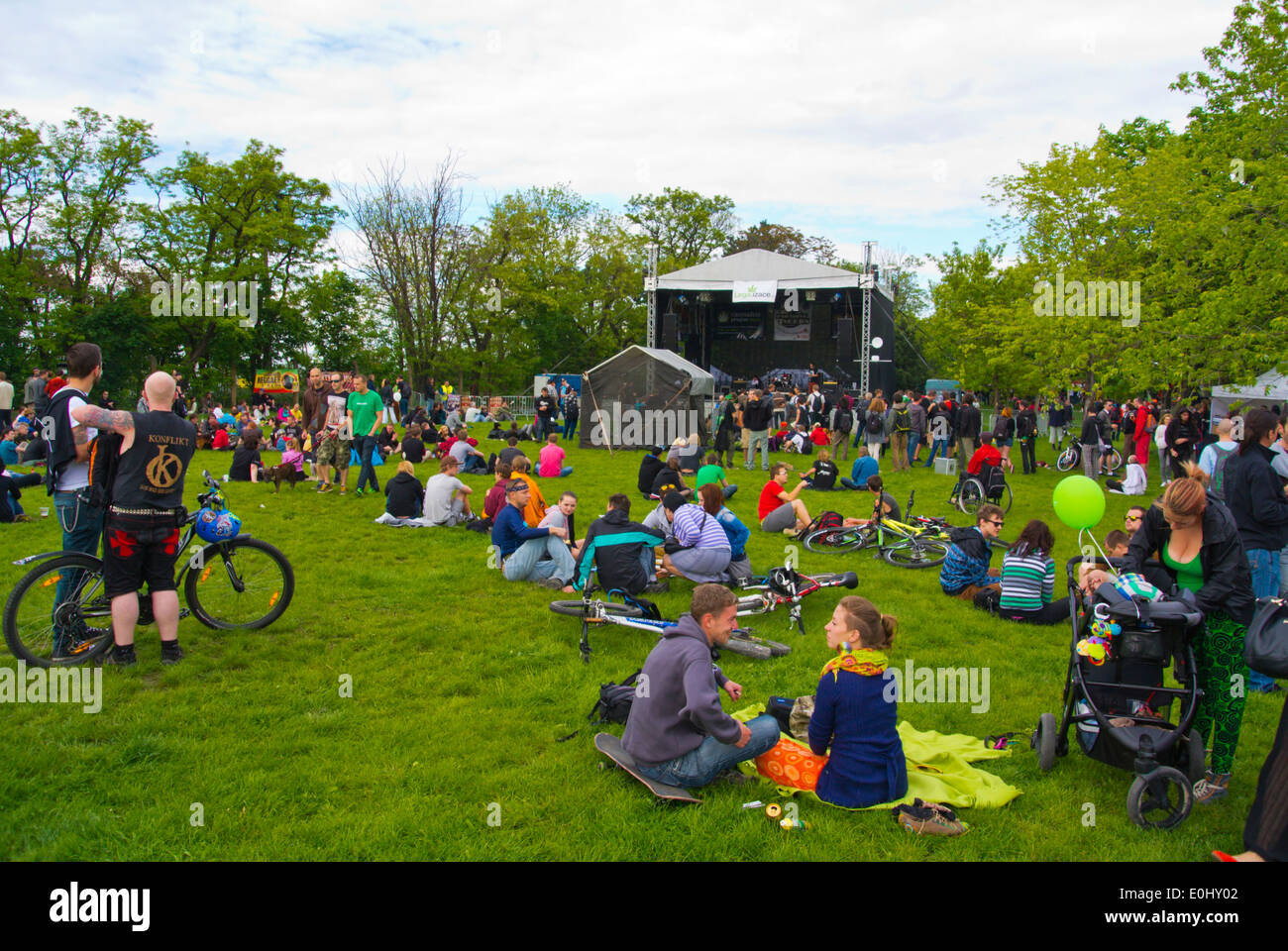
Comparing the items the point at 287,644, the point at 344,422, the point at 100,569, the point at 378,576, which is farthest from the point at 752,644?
the point at 344,422

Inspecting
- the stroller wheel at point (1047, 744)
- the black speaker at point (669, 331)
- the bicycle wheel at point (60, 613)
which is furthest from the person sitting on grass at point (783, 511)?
the black speaker at point (669, 331)

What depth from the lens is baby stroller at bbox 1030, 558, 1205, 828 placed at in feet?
12.7

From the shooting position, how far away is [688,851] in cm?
359

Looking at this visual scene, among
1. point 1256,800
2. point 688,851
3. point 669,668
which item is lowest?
point 688,851

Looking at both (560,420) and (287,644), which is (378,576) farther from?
(560,420)

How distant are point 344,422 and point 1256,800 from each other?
11.4 metres

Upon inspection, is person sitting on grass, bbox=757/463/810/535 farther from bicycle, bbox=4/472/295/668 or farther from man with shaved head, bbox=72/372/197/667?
man with shaved head, bbox=72/372/197/667

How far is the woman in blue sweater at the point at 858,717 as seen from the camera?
3852 millimetres

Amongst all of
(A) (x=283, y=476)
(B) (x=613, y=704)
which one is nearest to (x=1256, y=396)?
(B) (x=613, y=704)

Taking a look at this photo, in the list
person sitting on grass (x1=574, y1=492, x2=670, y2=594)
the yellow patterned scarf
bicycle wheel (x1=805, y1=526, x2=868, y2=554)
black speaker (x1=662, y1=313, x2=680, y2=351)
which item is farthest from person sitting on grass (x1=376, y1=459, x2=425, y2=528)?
black speaker (x1=662, y1=313, x2=680, y2=351)

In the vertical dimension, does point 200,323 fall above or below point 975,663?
above

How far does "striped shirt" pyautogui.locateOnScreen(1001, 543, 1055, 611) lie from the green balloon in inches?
90.7

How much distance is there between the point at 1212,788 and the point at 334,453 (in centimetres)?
1170

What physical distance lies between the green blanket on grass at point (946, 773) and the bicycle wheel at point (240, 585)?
3.92 meters
